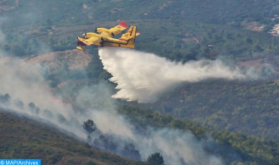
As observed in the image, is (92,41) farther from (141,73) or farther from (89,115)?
(89,115)

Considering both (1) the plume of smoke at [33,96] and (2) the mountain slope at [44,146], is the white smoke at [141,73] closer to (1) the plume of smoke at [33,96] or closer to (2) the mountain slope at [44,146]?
(1) the plume of smoke at [33,96]

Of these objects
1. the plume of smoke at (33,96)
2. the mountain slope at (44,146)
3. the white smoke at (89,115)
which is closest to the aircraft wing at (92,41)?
the mountain slope at (44,146)

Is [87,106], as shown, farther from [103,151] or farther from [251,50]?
[251,50]

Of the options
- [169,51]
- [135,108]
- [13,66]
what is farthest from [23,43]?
[135,108]

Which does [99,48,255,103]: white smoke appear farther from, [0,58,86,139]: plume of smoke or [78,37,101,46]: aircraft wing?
[0,58,86,139]: plume of smoke

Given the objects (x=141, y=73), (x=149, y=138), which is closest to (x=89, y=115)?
(x=141, y=73)

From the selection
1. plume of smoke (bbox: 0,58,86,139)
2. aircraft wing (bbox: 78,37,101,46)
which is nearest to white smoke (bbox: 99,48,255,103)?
aircraft wing (bbox: 78,37,101,46)

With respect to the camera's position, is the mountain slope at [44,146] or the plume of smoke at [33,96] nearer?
the mountain slope at [44,146]
